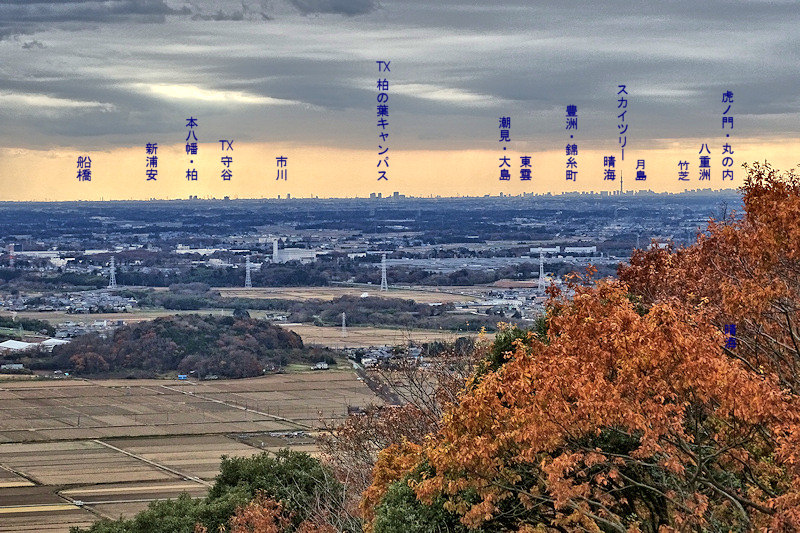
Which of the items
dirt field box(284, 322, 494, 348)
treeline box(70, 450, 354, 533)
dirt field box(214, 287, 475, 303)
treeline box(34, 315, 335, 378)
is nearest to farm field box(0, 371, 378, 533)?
treeline box(34, 315, 335, 378)

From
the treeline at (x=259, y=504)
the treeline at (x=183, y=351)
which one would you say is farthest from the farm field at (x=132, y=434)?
the treeline at (x=259, y=504)

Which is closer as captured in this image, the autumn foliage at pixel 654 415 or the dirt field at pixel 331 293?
the autumn foliage at pixel 654 415

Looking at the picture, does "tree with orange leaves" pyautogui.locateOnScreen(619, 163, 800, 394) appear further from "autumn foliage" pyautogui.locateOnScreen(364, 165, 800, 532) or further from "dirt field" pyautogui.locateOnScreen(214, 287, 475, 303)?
"dirt field" pyautogui.locateOnScreen(214, 287, 475, 303)

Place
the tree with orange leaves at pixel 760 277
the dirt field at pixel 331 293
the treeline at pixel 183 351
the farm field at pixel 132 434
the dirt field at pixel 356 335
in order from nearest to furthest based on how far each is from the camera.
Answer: the tree with orange leaves at pixel 760 277
the farm field at pixel 132 434
the treeline at pixel 183 351
the dirt field at pixel 356 335
the dirt field at pixel 331 293

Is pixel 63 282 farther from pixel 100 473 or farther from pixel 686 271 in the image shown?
pixel 686 271

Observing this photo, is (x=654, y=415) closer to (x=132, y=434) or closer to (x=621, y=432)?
(x=621, y=432)

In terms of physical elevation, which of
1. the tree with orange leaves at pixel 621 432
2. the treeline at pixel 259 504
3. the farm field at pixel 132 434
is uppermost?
the tree with orange leaves at pixel 621 432

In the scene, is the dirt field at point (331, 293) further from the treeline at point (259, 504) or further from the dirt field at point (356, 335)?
the treeline at point (259, 504)
